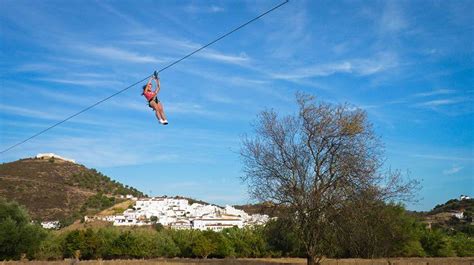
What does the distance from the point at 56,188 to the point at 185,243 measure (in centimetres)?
4507

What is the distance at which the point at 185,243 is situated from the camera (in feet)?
177

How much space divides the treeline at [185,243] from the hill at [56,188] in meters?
26.5

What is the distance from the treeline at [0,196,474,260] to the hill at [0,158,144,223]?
1042 inches

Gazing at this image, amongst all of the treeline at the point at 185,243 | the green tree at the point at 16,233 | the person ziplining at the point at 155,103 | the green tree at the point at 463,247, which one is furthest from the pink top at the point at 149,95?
the green tree at the point at 463,247

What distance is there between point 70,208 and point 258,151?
67507 mm

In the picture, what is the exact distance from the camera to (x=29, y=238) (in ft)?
125

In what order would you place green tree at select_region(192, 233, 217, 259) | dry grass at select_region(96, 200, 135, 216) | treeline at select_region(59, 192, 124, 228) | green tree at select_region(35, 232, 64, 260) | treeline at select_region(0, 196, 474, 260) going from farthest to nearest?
dry grass at select_region(96, 200, 135, 216)
treeline at select_region(59, 192, 124, 228)
green tree at select_region(192, 233, 217, 259)
green tree at select_region(35, 232, 64, 260)
treeline at select_region(0, 196, 474, 260)

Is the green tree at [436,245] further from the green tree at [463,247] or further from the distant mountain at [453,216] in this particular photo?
the distant mountain at [453,216]

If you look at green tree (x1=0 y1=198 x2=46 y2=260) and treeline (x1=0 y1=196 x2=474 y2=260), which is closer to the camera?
green tree (x1=0 y1=198 x2=46 y2=260)

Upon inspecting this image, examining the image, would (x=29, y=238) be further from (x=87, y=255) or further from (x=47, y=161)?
(x=47, y=161)

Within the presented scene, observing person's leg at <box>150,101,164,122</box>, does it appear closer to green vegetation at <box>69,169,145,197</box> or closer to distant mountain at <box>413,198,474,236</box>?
distant mountain at <box>413,198,474,236</box>

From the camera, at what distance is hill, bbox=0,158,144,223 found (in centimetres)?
7719

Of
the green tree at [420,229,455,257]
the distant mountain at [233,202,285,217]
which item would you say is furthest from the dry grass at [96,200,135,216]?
the distant mountain at [233,202,285,217]

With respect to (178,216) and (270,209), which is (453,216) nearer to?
(178,216)
